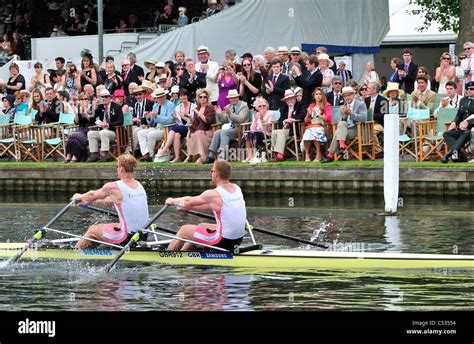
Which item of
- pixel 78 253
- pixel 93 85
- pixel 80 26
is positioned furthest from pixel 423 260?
pixel 80 26

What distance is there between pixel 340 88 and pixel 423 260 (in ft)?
32.3

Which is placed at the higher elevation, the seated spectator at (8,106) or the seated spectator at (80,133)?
the seated spectator at (8,106)

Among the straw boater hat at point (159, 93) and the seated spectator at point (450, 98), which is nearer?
the seated spectator at point (450, 98)

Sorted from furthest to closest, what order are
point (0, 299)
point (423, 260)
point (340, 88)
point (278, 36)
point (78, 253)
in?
point (278, 36)
point (340, 88)
point (78, 253)
point (423, 260)
point (0, 299)

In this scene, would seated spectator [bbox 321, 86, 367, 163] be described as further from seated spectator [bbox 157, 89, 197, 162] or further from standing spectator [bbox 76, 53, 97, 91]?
standing spectator [bbox 76, 53, 97, 91]

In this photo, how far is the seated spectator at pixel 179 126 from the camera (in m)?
27.4

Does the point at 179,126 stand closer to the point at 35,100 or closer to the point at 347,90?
the point at 347,90

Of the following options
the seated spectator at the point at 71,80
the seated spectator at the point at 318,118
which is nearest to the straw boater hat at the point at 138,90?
the seated spectator at the point at 71,80

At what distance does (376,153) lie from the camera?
26750mm

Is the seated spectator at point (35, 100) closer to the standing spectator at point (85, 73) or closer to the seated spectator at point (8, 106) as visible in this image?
the seated spectator at point (8, 106)

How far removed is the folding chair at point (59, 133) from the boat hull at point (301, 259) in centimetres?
1174

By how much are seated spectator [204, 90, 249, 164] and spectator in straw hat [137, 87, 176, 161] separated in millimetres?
1258

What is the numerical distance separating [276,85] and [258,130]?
1038 millimetres

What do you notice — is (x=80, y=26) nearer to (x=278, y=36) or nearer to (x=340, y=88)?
(x=278, y=36)
